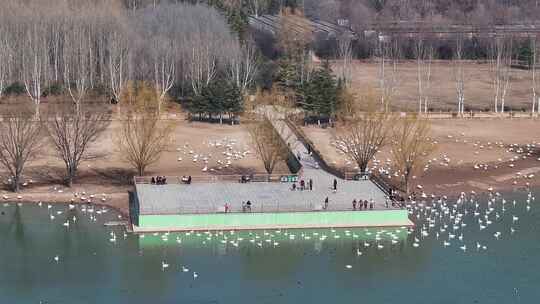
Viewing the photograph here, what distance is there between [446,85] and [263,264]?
5744 cm

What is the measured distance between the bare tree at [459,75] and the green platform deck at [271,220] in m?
33.7

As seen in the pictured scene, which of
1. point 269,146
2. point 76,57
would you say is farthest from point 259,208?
point 76,57

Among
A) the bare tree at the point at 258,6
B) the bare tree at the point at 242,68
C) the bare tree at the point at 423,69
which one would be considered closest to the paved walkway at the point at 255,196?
the bare tree at the point at 242,68

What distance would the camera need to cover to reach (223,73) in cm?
8538

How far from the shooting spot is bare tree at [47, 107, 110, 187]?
5662cm

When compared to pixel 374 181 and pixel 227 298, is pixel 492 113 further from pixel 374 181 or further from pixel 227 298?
pixel 227 298

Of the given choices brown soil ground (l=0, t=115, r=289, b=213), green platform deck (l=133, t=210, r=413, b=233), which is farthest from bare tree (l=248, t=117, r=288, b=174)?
Result: green platform deck (l=133, t=210, r=413, b=233)

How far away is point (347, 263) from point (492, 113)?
138 feet

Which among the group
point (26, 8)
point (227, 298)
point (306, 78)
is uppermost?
point (26, 8)

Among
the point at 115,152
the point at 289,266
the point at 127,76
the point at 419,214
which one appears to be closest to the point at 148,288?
the point at 289,266

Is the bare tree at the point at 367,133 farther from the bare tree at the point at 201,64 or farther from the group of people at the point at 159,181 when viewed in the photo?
the bare tree at the point at 201,64

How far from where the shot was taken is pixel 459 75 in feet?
322

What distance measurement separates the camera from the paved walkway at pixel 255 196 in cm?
5059

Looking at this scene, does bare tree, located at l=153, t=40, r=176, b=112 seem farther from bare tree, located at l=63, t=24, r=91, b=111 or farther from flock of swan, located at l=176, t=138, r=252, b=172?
flock of swan, located at l=176, t=138, r=252, b=172
